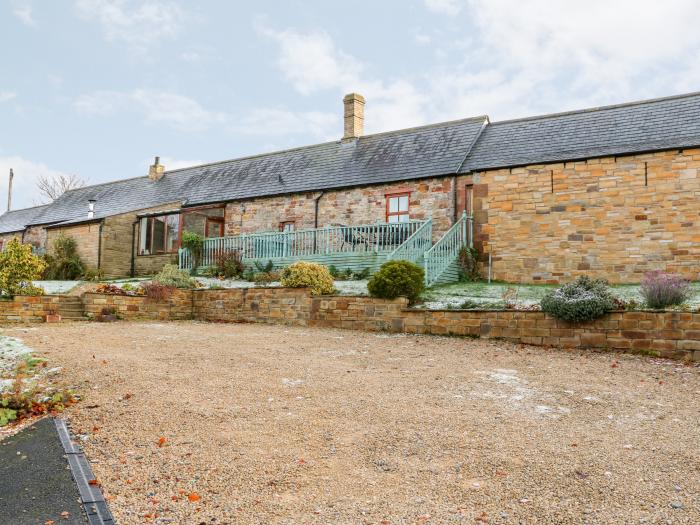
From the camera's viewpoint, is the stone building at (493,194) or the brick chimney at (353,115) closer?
the stone building at (493,194)

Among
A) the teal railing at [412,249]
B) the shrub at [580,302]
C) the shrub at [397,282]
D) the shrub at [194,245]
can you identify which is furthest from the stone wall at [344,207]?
the shrub at [580,302]

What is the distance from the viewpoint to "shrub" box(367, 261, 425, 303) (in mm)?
11898

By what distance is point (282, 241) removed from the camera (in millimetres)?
18891

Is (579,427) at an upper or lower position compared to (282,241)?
lower

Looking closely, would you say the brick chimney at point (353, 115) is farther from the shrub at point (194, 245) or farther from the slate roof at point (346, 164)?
the shrub at point (194, 245)

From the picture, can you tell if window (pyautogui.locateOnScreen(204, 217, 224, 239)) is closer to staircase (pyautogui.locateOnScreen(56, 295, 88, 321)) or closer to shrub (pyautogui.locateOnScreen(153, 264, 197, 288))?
shrub (pyautogui.locateOnScreen(153, 264, 197, 288))

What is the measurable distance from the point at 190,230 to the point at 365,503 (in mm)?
20110

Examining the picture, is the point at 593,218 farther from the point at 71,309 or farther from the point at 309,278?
the point at 71,309

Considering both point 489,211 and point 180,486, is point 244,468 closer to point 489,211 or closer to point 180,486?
point 180,486

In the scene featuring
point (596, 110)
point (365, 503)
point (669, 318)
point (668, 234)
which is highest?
point (596, 110)

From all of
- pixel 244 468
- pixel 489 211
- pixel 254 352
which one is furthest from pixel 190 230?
pixel 244 468

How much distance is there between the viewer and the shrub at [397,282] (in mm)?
11898

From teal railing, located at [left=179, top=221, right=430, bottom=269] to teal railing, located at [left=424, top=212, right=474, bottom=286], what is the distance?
767 millimetres

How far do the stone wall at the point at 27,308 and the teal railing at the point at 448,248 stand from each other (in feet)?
29.4
